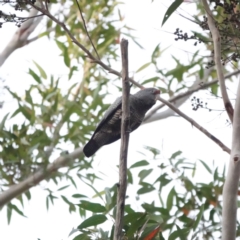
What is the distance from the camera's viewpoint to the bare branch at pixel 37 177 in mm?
3684

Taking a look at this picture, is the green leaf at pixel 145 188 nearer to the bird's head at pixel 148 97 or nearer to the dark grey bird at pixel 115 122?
the dark grey bird at pixel 115 122

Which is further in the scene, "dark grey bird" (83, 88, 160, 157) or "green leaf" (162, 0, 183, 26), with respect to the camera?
"dark grey bird" (83, 88, 160, 157)

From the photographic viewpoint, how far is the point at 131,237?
7.22 feet

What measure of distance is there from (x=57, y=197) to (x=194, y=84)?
4.28ft

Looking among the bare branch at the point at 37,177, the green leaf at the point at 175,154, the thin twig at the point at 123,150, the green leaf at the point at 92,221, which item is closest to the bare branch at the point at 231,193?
the thin twig at the point at 123,150

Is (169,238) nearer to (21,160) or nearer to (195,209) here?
(195,209)

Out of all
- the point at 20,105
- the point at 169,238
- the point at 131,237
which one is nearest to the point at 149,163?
the point at 20,105

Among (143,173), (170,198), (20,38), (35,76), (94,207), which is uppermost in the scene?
(20,38)

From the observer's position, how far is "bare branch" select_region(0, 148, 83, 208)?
3684mm

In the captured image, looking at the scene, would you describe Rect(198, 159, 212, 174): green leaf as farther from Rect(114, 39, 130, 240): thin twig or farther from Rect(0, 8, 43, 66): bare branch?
Rect(114, 39, 130, 240): thin twig

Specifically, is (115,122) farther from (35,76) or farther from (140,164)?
(35,76)

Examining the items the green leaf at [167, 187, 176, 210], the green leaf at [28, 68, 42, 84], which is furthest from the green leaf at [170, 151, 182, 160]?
the green leaf at [28, 68, 42, 84]

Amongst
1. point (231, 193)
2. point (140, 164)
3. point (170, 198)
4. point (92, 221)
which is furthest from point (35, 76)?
point (231, 193)

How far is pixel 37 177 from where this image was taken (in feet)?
12.5
